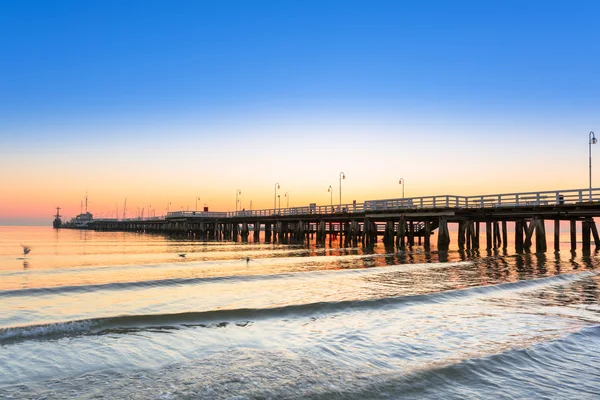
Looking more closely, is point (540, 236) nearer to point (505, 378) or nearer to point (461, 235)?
point (461, 235)

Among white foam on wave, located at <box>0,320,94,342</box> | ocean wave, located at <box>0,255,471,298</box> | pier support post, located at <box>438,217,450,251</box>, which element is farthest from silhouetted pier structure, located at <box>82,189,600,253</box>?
white foam on wave, located at <box>0,320,94,342</box>

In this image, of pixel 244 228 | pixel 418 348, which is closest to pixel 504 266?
pixel 418 348

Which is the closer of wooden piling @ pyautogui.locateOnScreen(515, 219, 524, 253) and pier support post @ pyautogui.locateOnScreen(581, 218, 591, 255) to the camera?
pier support post @ pyautogui.locateOnScreen(581, 218, 591, 255)

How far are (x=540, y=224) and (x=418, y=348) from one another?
25.3 m

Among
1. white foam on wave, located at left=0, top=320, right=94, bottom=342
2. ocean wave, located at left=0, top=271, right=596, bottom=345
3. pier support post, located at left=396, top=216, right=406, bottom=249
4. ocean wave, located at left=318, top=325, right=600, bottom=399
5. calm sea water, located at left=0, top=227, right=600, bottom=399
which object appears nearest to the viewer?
ocean wave, located at left=318, top=325, right=600, bottom=399

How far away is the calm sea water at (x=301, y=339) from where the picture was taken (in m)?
5.79

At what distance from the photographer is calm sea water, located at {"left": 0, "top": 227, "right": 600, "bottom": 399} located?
19.0 feet

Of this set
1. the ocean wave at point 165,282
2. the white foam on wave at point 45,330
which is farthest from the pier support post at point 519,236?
the white foam on wave at point 45,330

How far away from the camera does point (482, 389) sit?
224 inches

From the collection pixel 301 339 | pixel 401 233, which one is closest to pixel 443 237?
pixel 401 233

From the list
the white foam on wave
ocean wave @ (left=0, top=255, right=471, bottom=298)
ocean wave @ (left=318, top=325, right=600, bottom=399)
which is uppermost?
the white foam on wave

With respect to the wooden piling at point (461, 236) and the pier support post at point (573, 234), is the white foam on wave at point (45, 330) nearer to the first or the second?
the wooden piling at point (461, 236)

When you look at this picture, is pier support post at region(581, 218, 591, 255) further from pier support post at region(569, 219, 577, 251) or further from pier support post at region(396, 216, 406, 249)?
pier support post at region(396, 216, 406, 249)

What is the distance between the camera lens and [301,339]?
8281 millimetres
